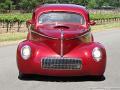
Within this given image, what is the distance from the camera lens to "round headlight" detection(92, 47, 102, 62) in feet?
31.3

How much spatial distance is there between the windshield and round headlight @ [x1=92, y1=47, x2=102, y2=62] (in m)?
1.60

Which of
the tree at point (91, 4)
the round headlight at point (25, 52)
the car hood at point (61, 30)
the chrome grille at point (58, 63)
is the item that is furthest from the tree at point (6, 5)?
the chrome grille at point (58, 63)

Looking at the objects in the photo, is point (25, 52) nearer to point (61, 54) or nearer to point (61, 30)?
point (61, 54)

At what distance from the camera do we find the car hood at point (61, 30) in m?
9.75

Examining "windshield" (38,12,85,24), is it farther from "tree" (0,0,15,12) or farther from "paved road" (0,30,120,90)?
"tree" (0,0,15,12)

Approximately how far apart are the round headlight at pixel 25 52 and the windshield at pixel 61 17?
1546 mm

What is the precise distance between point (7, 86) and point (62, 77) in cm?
180

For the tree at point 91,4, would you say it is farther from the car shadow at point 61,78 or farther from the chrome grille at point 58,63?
the chrome grille at point 58,63

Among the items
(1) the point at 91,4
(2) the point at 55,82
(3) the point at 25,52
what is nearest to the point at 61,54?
(2) the point at 55,82

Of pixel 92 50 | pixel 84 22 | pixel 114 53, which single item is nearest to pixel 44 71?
pixel 92 50

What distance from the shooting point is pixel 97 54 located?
9586mm

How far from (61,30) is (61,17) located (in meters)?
1.07

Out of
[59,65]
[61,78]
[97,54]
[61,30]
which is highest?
[61,30]

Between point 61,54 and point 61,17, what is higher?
point 61,17
